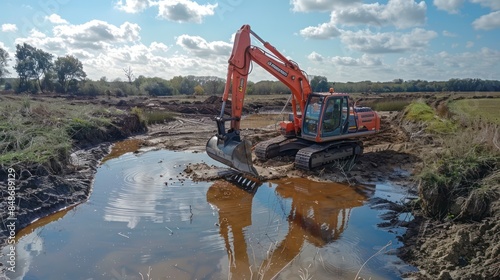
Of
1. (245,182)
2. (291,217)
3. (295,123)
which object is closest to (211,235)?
(291,217)

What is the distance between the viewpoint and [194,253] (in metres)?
5.38

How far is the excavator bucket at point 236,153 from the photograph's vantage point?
27.1ft

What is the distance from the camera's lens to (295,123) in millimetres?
10555

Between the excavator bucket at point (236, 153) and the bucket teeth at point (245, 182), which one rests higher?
the excavator bucket at point (236, 153)

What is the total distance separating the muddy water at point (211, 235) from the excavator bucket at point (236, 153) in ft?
1.76

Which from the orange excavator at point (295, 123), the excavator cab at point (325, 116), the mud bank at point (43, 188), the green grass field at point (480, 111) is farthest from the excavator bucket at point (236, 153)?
the green grass field at point (480, 111)

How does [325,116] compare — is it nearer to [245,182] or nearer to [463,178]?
[245,182]

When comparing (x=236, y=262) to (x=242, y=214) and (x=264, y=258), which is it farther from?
(x=242, y=214)

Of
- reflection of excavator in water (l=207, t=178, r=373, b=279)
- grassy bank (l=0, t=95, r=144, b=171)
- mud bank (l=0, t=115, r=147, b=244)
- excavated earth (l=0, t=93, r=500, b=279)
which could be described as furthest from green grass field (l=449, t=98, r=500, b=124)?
grassy bank (l=0, t=95, r=144, b=171)

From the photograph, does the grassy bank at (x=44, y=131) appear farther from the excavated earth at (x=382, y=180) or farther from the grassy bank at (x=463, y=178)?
the grassy bank at (x=463, y=178)

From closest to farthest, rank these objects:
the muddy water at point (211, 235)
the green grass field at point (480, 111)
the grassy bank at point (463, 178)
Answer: the muddy water at point (211, 235)
the grassy bank at point (463, 178)
the green grass field at point (480, 111)

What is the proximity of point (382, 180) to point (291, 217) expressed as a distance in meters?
3.49

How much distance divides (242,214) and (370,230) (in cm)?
235

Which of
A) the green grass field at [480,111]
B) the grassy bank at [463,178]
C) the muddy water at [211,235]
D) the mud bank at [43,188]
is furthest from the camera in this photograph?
the green grass field at [480,111]
